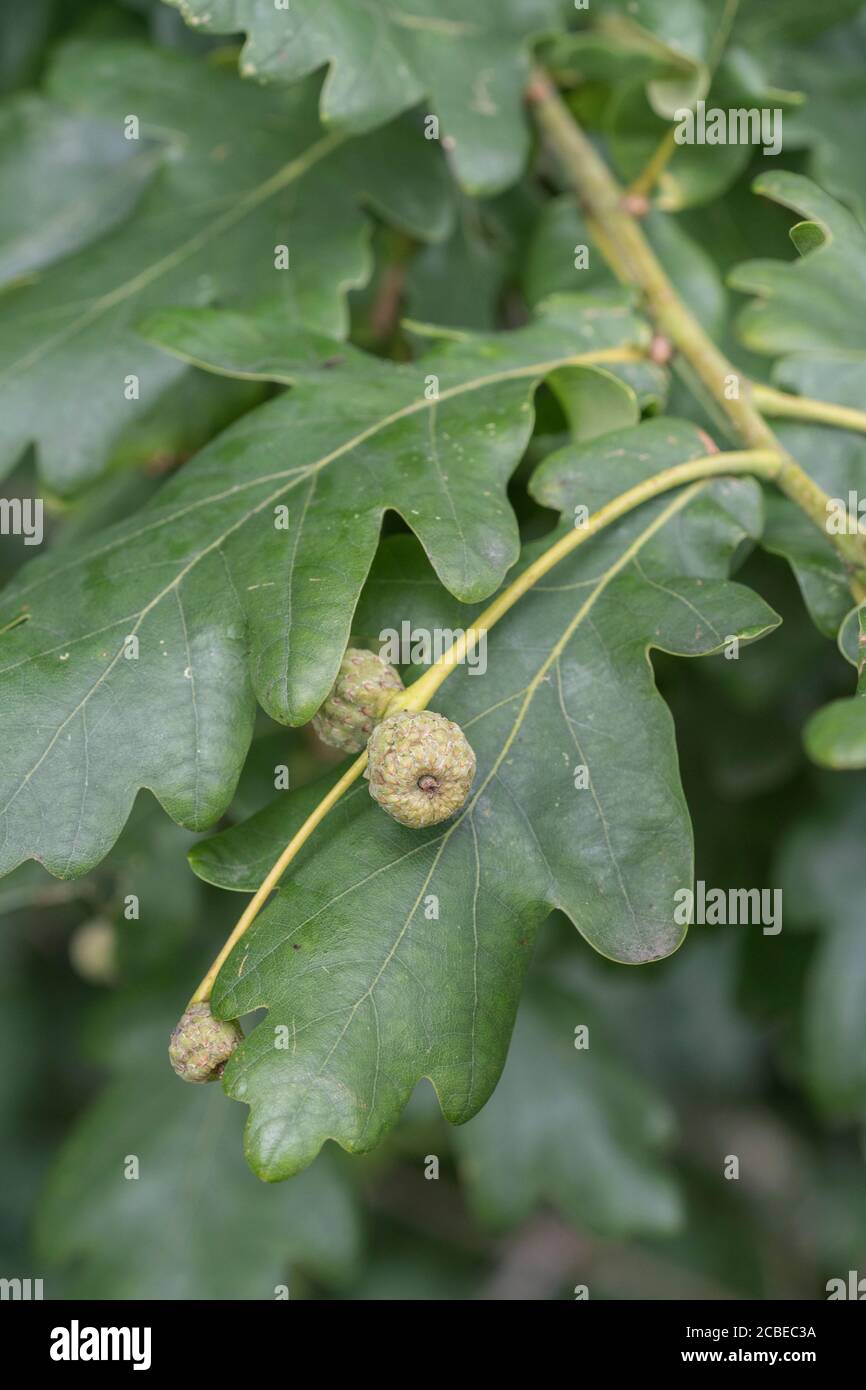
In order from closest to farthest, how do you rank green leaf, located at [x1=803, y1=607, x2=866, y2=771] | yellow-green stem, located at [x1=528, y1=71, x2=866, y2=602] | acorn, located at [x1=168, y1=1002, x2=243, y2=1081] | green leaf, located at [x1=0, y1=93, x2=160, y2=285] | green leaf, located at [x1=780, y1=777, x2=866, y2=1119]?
green leaf, located at [x1=803, y1=607, x2=866, y2=771] → acorn, located at [x1=168, y1=1002, x2=243, y2=1081] → yellow-green stem, located at [x1=528, y1=71, x2=866, y2=602] → green leaf, located at [x1=0, y1=93, x2=160, y2=285] → green leaf, located at [x1=780, y1=777, x2=866, y2=1119]

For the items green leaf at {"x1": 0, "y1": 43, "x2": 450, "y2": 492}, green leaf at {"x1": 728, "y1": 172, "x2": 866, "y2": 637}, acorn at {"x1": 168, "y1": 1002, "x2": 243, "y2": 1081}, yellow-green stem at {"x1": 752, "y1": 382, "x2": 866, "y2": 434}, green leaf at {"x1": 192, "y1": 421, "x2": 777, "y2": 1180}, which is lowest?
acorn at {"x1": 168, "y1": 1002, "x2": 243, "y2": 1081}

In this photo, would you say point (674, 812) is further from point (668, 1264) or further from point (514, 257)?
point (668, 1264)

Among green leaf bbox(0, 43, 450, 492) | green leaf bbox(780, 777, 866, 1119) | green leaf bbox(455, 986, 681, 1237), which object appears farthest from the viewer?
green leaf bbox(455, 986, 681, 1237)

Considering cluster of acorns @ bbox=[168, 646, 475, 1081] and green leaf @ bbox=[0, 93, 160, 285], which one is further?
green leaf @ bbox=[0, 93, 160, 285]

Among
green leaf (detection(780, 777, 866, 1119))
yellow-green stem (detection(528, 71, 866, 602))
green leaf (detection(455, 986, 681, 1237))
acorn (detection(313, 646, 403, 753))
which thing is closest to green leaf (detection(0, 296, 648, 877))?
acorn (detection(313, 646, 403, 753))

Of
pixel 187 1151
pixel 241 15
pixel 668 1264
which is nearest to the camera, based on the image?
pixel 241 15

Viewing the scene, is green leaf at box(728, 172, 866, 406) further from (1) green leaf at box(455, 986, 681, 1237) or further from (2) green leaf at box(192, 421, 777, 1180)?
(1) green leaf at box(455, 986, 681, 1237)

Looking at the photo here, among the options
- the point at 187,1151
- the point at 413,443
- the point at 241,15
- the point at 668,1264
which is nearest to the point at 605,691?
the point at 413,443

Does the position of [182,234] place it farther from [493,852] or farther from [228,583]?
[493,852]
